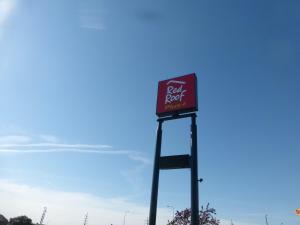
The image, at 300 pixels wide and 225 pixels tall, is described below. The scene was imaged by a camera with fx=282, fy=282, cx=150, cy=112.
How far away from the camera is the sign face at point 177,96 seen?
17.6m

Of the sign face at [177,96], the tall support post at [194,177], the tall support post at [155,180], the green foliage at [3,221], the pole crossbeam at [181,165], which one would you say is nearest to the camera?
the tall support post at [194,177]

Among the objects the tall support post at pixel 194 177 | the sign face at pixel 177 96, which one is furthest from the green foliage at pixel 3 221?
the tall support post at pixel 194 177

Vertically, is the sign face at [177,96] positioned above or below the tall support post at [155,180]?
above

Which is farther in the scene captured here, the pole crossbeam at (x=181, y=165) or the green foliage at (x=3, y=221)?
the green foliage at (x=3, y=221)

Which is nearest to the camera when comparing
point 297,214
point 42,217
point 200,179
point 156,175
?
point 200,179

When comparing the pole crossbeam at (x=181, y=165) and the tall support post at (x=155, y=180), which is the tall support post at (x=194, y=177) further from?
the tall support post at (x=155, y=180)

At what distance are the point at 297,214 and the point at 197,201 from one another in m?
53.9

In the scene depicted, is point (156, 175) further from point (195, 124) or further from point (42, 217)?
point (42, 217)

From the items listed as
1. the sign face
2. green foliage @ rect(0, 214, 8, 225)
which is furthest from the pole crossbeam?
green foliage @ rect(0, 214, 8, 225)

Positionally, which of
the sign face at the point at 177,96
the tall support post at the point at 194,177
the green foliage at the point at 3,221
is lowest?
the tall support post at the point at 194,177

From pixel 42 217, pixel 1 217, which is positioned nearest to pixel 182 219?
pixel 1 217

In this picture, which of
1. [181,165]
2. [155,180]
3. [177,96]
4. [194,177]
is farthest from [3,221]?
[194,177]

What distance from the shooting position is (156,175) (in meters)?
16.0

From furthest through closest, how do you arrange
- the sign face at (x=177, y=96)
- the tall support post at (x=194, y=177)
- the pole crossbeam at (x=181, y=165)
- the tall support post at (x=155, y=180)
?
the sign face at (x=177, y=96), the tall support post at (x=155, y=180), the pole crossbeam at (x=181, y=165), the tall support post at (x=194, y=177)
